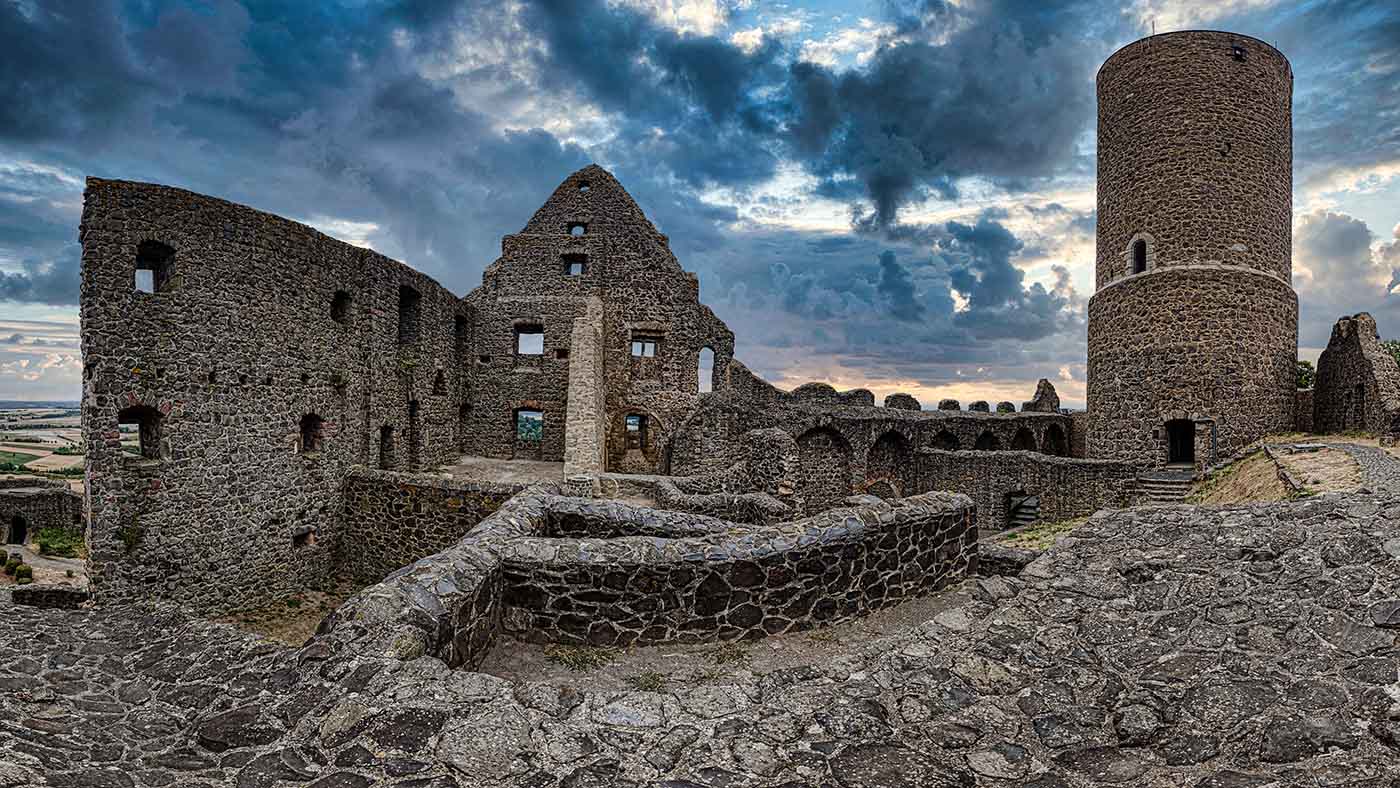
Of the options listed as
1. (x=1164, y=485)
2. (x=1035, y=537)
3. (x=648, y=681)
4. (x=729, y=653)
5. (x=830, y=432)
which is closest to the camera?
(x=648, y=681)

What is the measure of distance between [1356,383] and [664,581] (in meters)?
20.7

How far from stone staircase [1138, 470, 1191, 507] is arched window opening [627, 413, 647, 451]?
13.5 m

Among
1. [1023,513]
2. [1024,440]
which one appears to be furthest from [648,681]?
[1024,440]

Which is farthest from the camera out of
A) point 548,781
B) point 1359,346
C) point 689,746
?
point 1359,346

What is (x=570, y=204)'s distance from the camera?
71.8 ft

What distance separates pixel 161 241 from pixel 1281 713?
14.6 metres

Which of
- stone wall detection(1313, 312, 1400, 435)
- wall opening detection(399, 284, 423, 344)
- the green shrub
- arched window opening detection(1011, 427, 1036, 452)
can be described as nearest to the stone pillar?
wall opening detection(399, 284, 423, 344)

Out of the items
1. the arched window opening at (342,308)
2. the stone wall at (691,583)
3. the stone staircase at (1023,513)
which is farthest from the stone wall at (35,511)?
the stone staircase at (1023,513)

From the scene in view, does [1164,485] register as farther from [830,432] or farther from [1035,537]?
[830,432]

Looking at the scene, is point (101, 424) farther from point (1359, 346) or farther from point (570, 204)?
point (1359, 346)

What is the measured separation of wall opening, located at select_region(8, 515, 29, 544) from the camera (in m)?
23.1

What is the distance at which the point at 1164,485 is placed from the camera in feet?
55.4

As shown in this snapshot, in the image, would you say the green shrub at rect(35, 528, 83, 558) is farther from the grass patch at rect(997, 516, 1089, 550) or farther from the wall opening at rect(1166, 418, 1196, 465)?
the wall opening at rect(1166, 418, 1196, 465)

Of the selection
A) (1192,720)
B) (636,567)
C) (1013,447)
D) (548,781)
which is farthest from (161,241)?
(1013,447)
